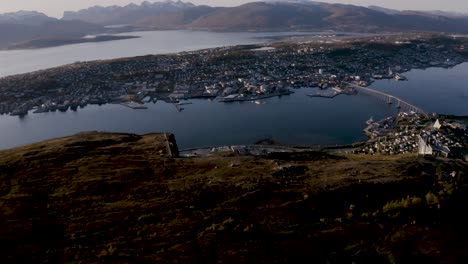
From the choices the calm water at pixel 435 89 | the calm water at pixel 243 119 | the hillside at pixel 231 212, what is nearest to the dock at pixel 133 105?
the calm water at pixel 243 119

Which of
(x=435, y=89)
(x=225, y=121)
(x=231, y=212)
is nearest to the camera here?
(x=231, y=212)

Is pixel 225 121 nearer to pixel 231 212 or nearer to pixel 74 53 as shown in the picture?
pixel 231 212

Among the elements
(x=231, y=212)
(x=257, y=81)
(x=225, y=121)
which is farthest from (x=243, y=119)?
(x=231, y=212)

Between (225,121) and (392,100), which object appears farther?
(392,100)

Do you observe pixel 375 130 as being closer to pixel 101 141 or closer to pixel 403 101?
pixel 403 101

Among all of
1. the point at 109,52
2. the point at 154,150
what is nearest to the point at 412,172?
the point at 154,150

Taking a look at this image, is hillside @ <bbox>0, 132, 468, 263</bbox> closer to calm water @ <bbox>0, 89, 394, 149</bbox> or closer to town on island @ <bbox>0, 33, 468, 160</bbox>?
town on island @ <bbox>0, 33, 468, 160</bbox>

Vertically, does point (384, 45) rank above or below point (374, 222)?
above
